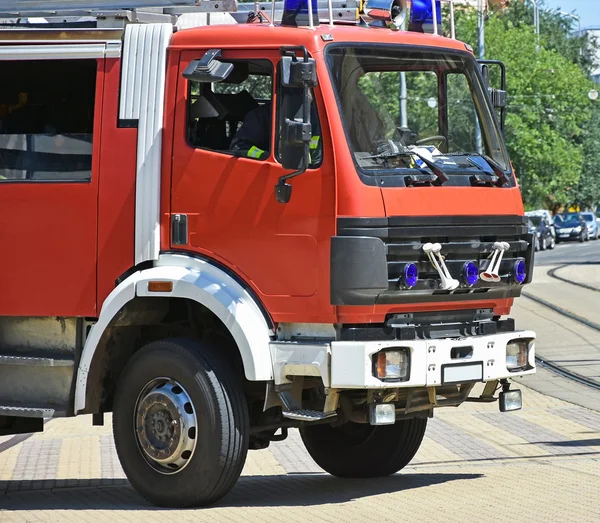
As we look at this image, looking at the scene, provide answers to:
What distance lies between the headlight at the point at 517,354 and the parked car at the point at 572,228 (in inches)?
2473

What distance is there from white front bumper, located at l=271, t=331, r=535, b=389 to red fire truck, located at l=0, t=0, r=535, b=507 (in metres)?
0.01

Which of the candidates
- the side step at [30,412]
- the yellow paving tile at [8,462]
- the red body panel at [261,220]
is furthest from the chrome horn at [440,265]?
the yellow paving tile at [8,462]

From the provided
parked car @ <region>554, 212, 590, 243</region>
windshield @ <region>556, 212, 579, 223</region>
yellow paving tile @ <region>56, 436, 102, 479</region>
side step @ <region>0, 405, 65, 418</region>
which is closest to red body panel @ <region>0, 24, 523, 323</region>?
side step @ <region>0, 405, 65, 418</region>

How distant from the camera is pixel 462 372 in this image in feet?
27.2

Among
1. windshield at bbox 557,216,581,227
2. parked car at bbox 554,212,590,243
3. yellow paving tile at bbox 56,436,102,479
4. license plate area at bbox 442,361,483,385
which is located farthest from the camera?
windshield at bbox 557,216,581,227

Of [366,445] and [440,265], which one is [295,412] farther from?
[366,445]

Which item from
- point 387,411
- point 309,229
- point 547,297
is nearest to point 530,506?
point 387,411

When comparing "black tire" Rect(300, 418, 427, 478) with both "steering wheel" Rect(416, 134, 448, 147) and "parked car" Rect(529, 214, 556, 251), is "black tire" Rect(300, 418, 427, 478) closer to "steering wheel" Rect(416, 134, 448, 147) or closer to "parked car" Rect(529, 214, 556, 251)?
"steering wheel" Rect(416, 134, 448, 147)

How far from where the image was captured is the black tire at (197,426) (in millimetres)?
8219

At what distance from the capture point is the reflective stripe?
8273 millimetres

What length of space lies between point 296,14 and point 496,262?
1881 mm

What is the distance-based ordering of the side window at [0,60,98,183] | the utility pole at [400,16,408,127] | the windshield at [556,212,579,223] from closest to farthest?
the utility pole at [400,16,408,127] → the side window at [0,60,98,183] → the windshield at [556,212,579,223]

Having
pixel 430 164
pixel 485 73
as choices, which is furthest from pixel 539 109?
pixel 430 164

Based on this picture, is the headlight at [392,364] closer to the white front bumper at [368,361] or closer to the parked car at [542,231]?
the white front bumper at [368,361]
